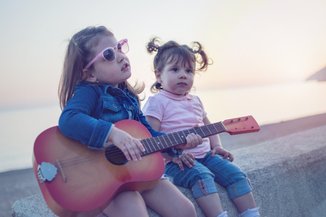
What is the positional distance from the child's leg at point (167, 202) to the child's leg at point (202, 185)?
6.8 inches

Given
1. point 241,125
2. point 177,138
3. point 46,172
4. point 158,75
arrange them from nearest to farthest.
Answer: point 46,172 → point 177,138 → point 241,125 → point 158,75

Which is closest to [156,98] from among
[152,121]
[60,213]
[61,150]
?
[152,121]

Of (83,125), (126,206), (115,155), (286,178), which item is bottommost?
(286,178)

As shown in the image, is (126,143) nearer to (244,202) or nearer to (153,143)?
(153,143)

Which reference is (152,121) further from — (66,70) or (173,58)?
(66,70)

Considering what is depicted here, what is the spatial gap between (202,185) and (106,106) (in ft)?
2.02

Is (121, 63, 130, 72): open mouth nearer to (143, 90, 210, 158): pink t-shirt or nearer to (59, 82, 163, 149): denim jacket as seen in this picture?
(59, 82, 163, 149): denim jacket

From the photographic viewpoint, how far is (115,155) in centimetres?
172

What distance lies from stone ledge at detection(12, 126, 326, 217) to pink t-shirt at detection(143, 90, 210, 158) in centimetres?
31

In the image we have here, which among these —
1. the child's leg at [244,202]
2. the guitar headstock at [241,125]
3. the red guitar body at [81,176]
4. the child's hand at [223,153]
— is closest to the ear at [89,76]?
the red guitar body at [81,176]

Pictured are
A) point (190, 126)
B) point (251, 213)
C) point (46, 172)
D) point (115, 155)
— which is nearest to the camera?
point (46, 172)

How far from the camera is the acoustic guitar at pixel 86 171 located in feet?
5.08

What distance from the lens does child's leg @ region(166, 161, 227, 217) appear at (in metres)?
1.96

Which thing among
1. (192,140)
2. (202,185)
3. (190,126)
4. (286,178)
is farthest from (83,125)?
(286,178)
